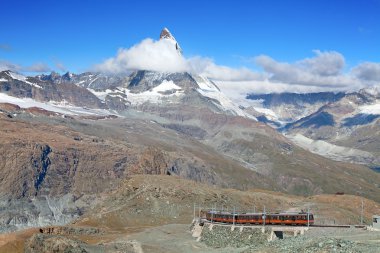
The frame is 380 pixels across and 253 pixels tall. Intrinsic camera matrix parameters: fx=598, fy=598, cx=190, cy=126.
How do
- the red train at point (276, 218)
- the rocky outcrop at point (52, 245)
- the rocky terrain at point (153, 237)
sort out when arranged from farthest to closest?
the red train at point (276, 218)
the rocky outcrop at point (52, 245)
the rocky terrain at point (153, 237)

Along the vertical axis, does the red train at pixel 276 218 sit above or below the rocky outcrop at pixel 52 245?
above

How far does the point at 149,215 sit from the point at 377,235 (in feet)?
355

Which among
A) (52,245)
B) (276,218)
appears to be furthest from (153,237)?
(276,218)

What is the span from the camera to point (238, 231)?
4776 inches

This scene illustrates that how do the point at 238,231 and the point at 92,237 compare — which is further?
the point at 92,237

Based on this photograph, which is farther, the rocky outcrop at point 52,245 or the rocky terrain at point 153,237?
the rocky outcrop at point 52,245

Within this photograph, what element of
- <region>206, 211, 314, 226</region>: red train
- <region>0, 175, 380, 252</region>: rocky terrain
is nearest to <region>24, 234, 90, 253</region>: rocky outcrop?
<region>0, 175, 380, 252</region>: rocky terrain

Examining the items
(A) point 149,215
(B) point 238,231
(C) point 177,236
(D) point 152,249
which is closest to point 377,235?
(B) point 238,231

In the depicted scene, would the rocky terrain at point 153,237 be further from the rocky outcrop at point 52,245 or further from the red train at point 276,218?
the red train at point 276,218

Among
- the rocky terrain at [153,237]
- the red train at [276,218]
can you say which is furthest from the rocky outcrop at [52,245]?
the red train at [276,218]

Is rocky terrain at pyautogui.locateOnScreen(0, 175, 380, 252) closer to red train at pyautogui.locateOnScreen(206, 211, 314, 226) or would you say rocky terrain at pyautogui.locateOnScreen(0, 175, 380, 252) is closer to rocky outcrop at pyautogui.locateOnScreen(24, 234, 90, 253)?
rocky outcrop at pyautogui.locateOnScreen(24, 234, 90, 253)

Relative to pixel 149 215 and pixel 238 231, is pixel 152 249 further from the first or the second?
pixel 149 215

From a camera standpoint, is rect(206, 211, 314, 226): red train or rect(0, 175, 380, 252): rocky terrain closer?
rect(0, 175, 380, 252): rocky terrain

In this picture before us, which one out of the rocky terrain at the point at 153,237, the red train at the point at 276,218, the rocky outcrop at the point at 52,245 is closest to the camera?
the rocky terrain at the point at 153,237
